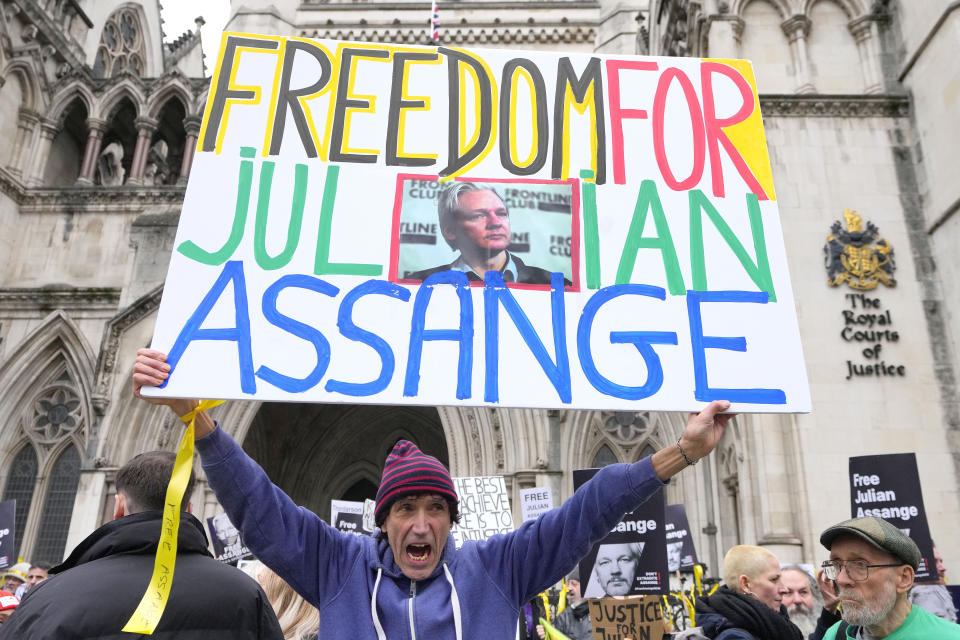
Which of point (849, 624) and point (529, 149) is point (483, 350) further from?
point (849, 624)

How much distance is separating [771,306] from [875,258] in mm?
9725

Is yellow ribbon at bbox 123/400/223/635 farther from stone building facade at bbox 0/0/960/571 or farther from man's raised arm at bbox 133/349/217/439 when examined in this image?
stone building facade at bbox 0/0/960/571

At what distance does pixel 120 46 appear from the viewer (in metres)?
24.9

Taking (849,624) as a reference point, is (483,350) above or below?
above

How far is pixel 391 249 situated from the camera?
2.69 meters

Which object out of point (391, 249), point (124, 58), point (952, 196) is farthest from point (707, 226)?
point (124, 58)

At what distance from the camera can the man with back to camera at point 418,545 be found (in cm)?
198

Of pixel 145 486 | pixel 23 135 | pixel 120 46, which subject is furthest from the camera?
pixel 120 46

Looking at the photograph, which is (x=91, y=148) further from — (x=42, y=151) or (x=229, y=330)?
(x=229, y=330)

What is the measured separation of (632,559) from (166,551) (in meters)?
4.63

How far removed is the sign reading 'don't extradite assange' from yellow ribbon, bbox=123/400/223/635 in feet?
0.94

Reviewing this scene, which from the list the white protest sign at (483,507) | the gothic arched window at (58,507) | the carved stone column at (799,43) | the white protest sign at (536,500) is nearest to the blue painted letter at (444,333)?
the white protest sign at (483,507)

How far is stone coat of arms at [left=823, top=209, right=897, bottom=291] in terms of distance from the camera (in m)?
10.7

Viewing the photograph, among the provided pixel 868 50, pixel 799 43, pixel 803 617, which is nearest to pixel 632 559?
pixel 803 617
